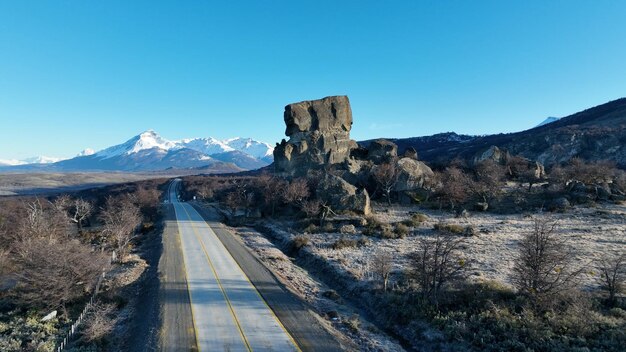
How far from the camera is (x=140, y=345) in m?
18.3

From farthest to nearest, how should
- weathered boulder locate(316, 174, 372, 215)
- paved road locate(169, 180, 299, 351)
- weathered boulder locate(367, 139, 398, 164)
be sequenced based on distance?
weathered boulder locate(367, 139, 398, 164) < weathered boulder locate(316, 174, 372, 215) < paved road locate(169, 180, 299, 351)

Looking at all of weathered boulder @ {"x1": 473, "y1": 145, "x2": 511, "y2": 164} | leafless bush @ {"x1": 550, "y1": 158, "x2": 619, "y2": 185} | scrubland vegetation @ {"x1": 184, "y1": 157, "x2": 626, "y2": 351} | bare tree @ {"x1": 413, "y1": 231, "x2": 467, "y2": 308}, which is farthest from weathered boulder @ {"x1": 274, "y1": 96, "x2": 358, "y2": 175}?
bare tree @ {"x1": 413, "y1": 231, "x2": 467, "y2": 308}

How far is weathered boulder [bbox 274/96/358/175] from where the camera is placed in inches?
3150

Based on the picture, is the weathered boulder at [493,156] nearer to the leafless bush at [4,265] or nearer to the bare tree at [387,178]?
the bare tree at [387,178]

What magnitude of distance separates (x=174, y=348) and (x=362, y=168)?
204ft

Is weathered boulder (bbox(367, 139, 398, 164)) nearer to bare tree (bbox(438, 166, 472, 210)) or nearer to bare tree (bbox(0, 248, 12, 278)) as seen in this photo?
bare tree (bbox(438, 166, 472, 210))

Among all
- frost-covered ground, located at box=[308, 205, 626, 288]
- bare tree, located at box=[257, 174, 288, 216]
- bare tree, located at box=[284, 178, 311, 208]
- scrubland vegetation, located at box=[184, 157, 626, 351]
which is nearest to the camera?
scrubland vegetation, located at box=[184, 157, 626, 351]

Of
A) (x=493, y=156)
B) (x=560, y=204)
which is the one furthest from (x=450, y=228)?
(x=493, y=156)

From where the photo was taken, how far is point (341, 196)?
55531 mm

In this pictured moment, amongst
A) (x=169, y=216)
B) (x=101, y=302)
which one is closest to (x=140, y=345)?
(x=101, y=302)

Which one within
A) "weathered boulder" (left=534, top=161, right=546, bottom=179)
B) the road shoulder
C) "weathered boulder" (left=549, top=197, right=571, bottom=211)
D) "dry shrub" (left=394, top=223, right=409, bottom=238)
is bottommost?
the road shoulder

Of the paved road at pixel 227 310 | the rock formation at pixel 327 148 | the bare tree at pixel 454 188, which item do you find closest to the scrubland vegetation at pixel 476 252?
the bare tree at pixel 454 188

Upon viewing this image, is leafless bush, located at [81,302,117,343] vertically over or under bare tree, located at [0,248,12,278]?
under

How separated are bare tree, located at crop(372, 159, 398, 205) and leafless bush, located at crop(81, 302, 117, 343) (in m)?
47.7
